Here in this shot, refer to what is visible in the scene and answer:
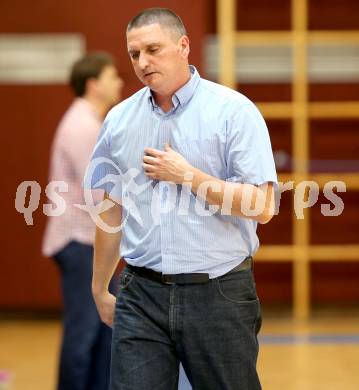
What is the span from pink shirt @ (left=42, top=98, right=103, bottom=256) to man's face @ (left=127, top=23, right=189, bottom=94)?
55.0 inches

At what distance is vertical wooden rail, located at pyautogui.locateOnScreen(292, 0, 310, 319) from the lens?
20.6 ft

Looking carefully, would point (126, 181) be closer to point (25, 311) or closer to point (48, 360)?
point (48, 360)

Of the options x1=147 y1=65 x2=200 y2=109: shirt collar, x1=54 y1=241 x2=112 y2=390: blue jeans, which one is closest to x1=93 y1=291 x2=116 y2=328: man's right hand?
x1=147 y1=65 x2=200 y2=109: shirt collar

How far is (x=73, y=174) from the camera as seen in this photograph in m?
3.91

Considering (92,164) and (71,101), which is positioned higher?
(71,101)

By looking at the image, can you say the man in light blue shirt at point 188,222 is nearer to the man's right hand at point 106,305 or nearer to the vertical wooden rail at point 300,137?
the man's right hand at point 106,305

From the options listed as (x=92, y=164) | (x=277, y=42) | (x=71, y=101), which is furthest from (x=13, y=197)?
(x=92, y=164)

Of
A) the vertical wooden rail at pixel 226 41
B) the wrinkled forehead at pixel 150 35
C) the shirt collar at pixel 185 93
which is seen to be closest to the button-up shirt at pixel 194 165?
the shirt collar at pixel 185 93

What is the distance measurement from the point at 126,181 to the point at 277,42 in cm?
402

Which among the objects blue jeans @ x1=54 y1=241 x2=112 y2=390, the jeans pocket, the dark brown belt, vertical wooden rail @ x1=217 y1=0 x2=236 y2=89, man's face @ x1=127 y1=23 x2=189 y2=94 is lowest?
blue jeans @ x1=54 y1=241 x2=112 y2=390

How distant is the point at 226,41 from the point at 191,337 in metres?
4.06

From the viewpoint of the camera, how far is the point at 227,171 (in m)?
2.48

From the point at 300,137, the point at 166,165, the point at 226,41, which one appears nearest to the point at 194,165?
the point at 166,165

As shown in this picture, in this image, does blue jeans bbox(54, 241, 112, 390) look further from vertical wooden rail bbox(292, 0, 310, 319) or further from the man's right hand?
vertical wooden rail bbox(292, 0, 310, 319)
